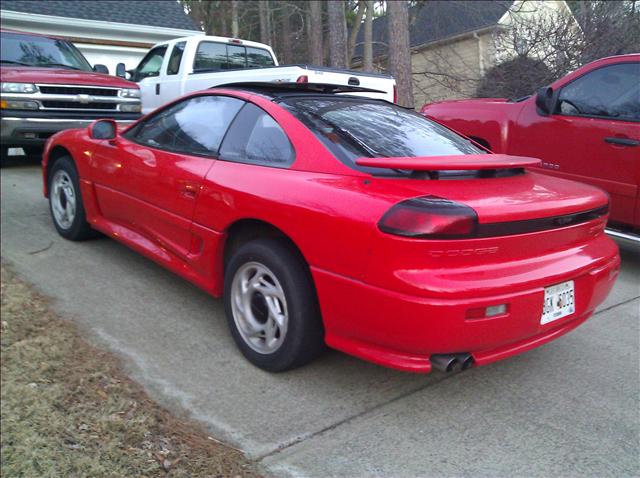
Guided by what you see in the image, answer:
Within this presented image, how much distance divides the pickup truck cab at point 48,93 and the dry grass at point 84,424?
207 inches

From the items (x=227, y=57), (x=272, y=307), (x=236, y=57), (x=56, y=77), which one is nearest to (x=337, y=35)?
(x=236, y=57)

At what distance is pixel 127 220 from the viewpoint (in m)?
4.51

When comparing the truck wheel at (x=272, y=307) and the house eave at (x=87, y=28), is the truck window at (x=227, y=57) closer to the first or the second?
the truck wheel at (x=272, y=307)

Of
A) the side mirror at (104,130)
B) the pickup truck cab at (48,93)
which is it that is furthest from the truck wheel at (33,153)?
the side mirror at (104,130)

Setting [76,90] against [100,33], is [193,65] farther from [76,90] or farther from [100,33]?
[100,33]

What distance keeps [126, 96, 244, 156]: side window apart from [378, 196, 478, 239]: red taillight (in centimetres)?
152

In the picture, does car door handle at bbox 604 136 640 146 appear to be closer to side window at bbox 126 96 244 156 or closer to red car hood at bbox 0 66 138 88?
side window at bbox 126 96 244 156

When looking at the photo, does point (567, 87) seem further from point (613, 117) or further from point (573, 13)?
point (573, 13)

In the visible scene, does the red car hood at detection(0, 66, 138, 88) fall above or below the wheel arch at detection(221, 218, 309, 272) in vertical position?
above

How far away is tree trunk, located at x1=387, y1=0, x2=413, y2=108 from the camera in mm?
12234

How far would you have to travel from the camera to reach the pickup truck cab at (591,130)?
16.0 feet

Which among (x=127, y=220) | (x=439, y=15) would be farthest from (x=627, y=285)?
(x=439, y=15)

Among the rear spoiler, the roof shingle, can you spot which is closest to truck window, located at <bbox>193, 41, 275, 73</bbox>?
the rear spoiler

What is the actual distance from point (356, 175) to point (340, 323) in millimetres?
728
